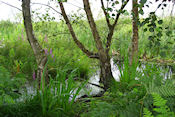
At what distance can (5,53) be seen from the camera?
344 cm

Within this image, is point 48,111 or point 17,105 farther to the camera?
point 48,111

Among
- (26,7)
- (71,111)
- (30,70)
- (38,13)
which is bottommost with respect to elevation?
(71,111)

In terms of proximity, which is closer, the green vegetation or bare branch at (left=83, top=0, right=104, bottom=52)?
the green vegetation

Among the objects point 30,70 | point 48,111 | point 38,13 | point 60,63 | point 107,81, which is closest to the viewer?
point 48,111

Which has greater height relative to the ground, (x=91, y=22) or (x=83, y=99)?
(x=91, y=22)

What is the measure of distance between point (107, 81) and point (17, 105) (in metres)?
1.40

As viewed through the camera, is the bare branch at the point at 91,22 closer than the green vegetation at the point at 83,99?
No

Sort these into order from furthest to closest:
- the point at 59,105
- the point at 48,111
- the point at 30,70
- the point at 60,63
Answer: the point at 60,63 → the point at 30,70 → the point at 59,105 → the point at 48,111

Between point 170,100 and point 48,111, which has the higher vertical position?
point 170,100

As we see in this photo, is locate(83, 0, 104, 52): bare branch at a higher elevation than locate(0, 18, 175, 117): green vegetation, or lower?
higher

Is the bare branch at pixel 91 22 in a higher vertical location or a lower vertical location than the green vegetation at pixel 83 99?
higher

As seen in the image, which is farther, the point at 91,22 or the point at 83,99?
the point at 91,22

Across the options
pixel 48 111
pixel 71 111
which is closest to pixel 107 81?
pixel 71 111

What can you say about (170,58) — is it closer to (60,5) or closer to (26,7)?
(60,5)
